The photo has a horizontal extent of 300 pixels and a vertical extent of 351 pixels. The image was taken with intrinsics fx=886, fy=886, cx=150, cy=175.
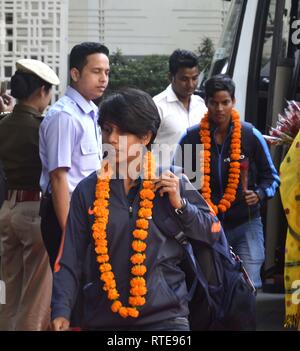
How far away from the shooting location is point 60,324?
334 centimetres

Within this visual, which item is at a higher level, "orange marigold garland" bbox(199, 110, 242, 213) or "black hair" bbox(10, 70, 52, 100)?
"black hair" bbox(10, 70, 52, 100)

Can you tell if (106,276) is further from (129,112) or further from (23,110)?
(23,110)

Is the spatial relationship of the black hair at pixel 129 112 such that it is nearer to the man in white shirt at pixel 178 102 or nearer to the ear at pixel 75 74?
the ear at pixel 75 74

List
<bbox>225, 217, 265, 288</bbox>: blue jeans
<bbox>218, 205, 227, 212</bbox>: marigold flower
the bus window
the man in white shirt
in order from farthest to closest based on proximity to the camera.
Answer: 1. the bus window
2. the man in white shirt
3. <bbox>225, 217, 265, 288</bbox>: blue jeans
4. <bbox>218, 205, 227, 212</bbox>: marigold flower

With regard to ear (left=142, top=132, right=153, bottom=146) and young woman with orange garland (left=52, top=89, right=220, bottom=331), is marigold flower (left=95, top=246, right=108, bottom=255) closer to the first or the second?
young woman with orange garland (left=52, top=89, right=220, bottom=331)

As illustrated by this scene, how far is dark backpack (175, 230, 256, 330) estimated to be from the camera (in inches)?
135

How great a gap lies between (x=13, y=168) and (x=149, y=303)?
7.34 feet

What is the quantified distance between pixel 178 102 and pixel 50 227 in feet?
5.95

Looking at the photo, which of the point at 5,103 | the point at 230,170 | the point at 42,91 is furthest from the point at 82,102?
the point at 5,103

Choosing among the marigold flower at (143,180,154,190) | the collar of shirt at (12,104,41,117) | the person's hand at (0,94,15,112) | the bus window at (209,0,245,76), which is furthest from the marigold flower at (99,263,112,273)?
the bus window at (209,0,245,76)

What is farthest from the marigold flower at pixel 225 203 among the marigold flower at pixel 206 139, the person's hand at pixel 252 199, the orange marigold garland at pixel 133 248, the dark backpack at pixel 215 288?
the orange marigold garland at pixel 133 248

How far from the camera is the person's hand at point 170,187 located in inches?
132
